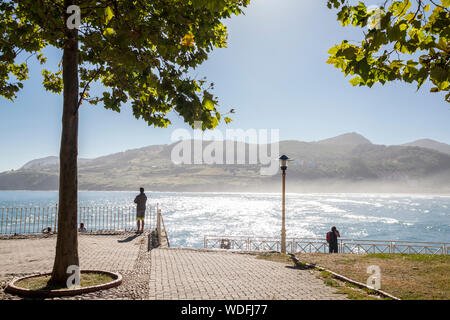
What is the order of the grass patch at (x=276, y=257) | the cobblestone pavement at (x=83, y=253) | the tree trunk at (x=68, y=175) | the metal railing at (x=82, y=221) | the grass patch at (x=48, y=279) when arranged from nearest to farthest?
the grass patch at (x=48, y=279) < the tree trunk at (x=68, y=175) < the cobblestone pavement at (x=83, y=253) < the grass patch at (x=276, y=257) < the metal railing at (x=82, y=221)

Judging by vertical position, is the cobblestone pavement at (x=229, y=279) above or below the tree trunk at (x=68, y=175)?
below

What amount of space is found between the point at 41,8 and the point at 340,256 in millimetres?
12098

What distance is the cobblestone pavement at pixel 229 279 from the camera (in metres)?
6.88

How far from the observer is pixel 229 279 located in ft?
27.1

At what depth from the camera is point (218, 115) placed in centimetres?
665

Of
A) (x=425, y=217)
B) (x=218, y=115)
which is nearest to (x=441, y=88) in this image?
(x=218, y=115)

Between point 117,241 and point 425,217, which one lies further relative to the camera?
point 425,217

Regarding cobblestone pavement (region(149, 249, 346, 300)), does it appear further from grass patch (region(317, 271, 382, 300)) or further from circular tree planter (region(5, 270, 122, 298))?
circular tree planter (region(5, 270, 122, 298))

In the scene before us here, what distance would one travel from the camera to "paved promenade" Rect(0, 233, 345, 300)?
6910mm

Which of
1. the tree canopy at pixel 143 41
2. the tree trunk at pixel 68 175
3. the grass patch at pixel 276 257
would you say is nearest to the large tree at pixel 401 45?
the tree canopy at pixel 143 41

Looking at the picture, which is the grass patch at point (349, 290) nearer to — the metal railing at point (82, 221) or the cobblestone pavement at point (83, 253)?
the cobblestone pavement at point (83, 253)

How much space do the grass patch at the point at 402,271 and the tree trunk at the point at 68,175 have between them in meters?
7.00

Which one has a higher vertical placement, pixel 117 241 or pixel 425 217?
pixel 117 241
